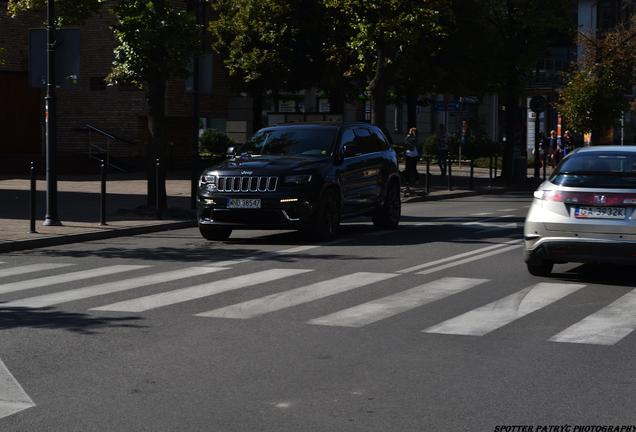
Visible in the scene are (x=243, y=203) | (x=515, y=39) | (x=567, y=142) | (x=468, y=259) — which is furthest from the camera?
(x=567, y=142)

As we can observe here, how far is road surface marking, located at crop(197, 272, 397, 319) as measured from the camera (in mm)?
11172

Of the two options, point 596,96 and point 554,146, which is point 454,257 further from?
point 554,146

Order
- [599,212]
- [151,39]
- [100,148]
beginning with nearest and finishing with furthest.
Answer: [599,212], [151,39], [100,148]

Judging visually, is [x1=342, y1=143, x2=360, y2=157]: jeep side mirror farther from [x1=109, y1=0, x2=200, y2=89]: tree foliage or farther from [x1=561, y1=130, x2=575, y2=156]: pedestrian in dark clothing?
[x1=561, y1=130, x2=575, y2=156]: pedestrian in dark clothing

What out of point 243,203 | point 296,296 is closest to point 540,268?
point 296,296

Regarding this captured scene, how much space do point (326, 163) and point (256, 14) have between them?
89.0ft

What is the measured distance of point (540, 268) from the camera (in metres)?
14.1

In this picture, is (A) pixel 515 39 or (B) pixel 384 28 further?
(A) pixel 515 39

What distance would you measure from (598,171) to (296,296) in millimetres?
3645

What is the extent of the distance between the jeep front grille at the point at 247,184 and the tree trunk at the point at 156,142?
19.3 feet

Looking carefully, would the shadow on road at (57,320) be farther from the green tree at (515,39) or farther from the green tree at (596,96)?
the green tree at (596,96)

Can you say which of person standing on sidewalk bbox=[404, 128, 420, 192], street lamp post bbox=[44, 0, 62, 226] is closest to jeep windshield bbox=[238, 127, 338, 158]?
street lamp post bbox=[44, 0, 62, 226]

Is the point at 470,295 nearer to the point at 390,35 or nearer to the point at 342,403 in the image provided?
the point at 342,403

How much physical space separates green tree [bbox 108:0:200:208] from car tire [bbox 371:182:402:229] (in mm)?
4799
